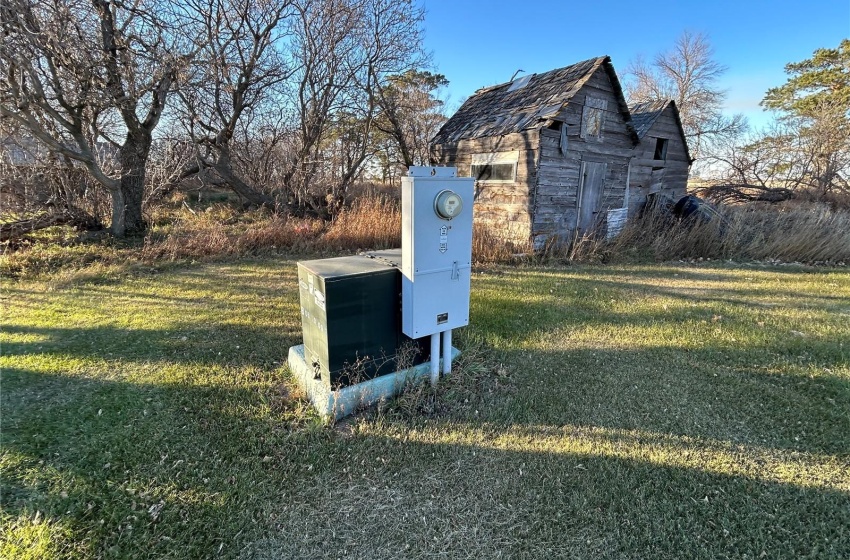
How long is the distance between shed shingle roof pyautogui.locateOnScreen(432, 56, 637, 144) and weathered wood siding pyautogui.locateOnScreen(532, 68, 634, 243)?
24 cm

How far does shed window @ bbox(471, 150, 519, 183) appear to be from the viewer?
9750 mm

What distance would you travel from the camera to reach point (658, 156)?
1318cm

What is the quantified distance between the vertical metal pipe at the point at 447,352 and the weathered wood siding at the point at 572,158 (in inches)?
264

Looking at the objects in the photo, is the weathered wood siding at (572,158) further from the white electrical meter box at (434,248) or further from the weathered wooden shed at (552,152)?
the white electrical meter box at (434,248)

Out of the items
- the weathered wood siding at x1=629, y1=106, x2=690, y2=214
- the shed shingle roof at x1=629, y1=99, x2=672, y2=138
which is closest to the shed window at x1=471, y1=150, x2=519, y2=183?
the weathered wood siding at x1=629, y1=106, x2=690, y2=214

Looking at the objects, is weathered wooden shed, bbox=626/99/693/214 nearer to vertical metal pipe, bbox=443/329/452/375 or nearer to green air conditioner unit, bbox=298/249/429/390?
vertical metal pipe, bbox=443/329/452/375

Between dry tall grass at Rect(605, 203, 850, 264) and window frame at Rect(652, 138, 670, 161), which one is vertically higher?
window frame at Rect(652, 138, 670, 161)

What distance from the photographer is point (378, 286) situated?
9.92 ft

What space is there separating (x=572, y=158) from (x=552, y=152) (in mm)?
770

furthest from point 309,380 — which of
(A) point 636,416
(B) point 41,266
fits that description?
(B) point 41,266

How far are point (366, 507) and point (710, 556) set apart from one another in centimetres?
181

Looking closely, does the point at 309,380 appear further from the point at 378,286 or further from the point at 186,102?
the point at 186,102

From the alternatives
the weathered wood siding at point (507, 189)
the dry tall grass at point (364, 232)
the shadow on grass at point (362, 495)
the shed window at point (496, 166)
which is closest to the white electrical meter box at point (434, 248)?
the shadow on grass at point (362, 495)

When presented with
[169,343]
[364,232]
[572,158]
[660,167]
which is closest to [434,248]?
[169,343]
